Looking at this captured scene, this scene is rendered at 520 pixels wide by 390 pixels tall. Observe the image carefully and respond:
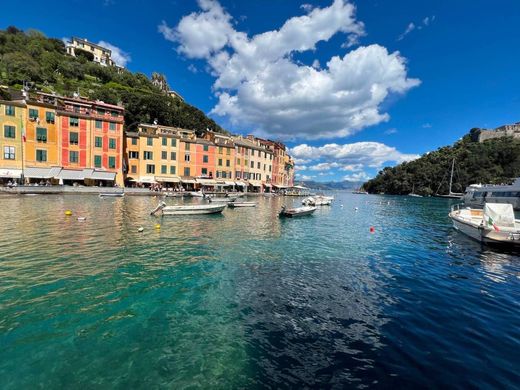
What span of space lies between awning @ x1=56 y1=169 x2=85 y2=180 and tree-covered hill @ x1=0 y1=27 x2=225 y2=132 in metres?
26.2

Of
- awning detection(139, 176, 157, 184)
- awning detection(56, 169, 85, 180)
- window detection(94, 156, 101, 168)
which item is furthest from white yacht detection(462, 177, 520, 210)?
awning detection(56, 169, 85, 180)

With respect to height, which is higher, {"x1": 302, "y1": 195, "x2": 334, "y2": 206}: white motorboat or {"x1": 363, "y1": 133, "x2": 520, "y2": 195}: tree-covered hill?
{"x1": 363, "y1": 133, "x2": 520, "y2": 195}: tree-covered hill

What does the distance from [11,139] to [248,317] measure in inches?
2185

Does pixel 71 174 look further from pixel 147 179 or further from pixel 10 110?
pixel 147 179

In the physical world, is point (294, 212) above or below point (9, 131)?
A: below

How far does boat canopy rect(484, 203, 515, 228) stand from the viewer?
679 inches

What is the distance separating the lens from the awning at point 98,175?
48156 mm

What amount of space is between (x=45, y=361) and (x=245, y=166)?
65900 mm

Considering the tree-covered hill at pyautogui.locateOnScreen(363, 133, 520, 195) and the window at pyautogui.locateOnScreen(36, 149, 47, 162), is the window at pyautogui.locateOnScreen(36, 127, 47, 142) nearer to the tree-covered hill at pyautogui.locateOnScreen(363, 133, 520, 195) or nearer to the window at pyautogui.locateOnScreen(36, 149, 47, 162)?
the window at pyautogui.locateOnScreen(36, 149, 47, 162)

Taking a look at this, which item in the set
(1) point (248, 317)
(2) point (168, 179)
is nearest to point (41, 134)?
(2) point (168, 179)

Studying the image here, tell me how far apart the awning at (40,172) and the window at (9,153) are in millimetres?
2747

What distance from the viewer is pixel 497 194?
2235 inches

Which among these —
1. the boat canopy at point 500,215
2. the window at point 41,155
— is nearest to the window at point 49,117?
the window at point 41,155

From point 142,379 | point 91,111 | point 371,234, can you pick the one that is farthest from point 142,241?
point 91,111
